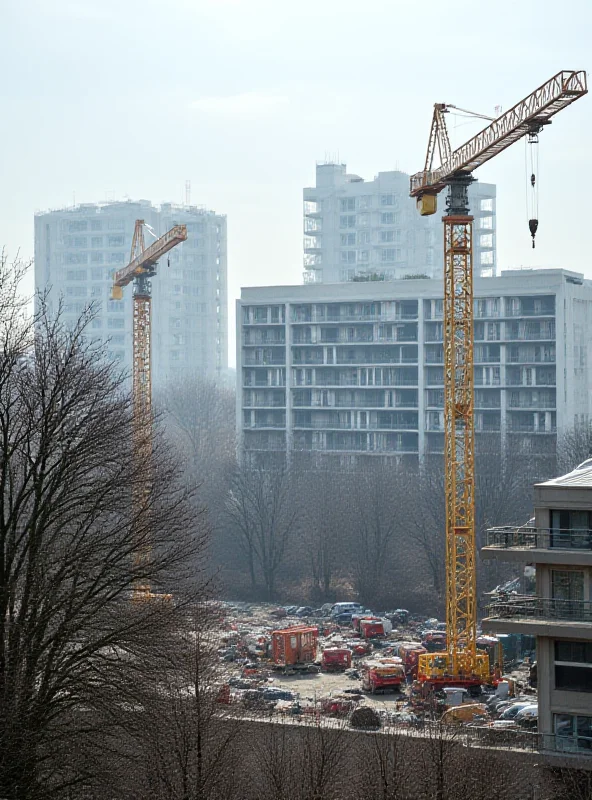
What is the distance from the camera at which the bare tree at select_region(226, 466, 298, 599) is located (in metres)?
58.0

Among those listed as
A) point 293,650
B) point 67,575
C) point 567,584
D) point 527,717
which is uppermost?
point 67,575

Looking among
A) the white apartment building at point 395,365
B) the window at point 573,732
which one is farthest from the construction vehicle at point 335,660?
the white apartment building at point 395,365

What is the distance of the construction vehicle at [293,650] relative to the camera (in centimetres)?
3953

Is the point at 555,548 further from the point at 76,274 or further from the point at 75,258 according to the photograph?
the point at 75,258

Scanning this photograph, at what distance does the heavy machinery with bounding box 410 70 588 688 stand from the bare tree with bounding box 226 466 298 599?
19.1 meters

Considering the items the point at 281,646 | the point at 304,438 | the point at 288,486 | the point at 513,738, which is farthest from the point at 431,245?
the point at 513,738

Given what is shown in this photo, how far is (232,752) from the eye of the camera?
67.2 feet

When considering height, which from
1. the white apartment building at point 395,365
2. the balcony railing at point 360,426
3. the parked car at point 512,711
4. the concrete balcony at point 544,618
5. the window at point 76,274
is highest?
the window at point 76,274

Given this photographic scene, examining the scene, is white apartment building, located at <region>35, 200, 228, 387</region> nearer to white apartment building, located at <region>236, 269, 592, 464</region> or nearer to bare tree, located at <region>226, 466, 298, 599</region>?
white apartment building, located at <region>236, 269, 592, 464</region>

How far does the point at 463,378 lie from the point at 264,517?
22834 mm

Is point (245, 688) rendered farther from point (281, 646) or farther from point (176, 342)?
point (176, 342)

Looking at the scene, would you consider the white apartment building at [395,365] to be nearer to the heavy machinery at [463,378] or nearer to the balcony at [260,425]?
the balcony at [260,425]

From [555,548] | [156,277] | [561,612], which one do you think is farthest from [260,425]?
[156,277]

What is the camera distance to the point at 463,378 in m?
38.6
